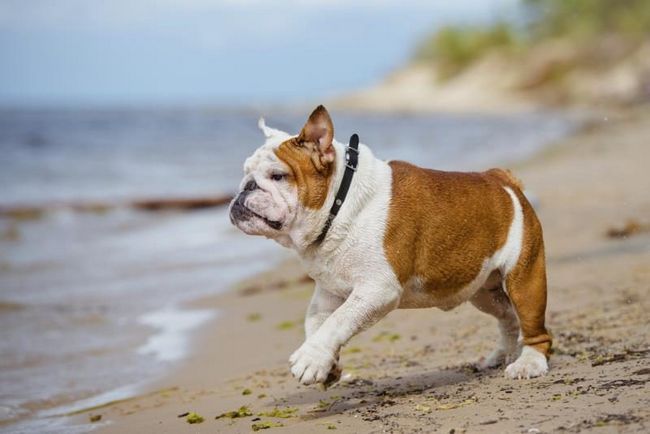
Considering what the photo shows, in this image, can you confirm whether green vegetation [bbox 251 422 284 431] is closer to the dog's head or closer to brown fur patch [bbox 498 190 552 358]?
the dog's head

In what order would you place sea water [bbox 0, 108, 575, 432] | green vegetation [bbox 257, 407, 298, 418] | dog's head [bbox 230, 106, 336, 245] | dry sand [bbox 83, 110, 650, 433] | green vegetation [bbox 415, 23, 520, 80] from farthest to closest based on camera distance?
1. green vegetation [bbox 415, 23, 520, 80]
2. sea water [bbox 0, 108, 575, 432]
3. green vegetation [bbox 257, 407, 298, 418]
4. dog's head [bbox 230, 106, 336, 245]
5. dry sand [bbox 83, 110, 650, 433]

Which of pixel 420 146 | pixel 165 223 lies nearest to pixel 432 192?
pixel 165 223

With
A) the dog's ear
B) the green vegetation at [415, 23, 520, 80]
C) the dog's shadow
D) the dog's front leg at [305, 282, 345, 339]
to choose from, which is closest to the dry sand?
the dog's shadow

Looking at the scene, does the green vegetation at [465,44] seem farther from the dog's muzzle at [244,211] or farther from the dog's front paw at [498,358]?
the dog's muzzle at [244,211]

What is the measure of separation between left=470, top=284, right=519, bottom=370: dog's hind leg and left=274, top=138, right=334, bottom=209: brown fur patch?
135 centimetres

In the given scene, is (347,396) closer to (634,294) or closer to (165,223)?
(634,294)

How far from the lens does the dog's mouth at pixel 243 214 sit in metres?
4.74

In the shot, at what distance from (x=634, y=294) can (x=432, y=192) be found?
236 centimetres

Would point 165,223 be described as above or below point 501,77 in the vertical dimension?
below

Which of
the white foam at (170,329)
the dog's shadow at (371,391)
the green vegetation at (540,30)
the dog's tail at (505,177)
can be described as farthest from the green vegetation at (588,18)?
the dog's shadow at (371,391)

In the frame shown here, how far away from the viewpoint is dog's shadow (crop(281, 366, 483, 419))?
4891mm

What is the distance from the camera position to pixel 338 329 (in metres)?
4.68

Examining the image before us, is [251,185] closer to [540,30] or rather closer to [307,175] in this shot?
[307,175]

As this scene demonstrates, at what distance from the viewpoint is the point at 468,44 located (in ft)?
361
